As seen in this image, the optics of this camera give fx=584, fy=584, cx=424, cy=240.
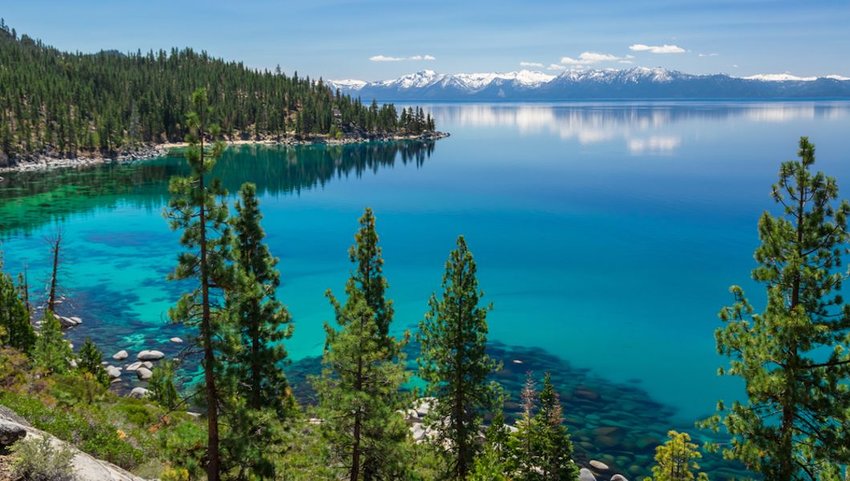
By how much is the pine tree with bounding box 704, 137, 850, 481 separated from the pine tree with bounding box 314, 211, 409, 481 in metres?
10.8

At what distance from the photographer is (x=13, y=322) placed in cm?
3706

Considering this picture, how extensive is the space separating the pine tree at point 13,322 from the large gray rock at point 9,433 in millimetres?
25279

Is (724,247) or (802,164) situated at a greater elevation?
(802,164)

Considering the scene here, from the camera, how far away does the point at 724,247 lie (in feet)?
244

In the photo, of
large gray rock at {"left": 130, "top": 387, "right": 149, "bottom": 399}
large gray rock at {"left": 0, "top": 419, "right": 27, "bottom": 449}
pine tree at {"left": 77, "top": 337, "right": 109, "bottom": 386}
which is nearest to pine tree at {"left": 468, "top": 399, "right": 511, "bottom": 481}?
large gray rock at {"left": 0, "top": 419, "right": 27, "bottom": 449}

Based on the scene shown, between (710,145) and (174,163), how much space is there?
560 feet

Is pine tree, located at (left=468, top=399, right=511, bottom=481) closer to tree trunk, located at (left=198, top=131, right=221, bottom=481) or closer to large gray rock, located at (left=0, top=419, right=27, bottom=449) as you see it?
tree trunk, located at (left=198, top=131, right=221, bottom=481)

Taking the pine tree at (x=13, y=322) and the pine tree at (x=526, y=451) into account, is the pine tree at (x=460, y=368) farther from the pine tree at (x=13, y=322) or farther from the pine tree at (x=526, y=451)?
the pine tree at (x=13, y=322)

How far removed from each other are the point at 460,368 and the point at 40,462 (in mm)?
17093

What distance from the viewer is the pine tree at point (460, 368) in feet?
87.6

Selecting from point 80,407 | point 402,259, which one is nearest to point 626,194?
point 402,259

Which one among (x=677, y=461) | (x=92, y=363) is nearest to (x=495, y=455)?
(x=677, y=461)

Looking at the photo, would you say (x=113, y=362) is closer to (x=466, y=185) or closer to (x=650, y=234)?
(x=650, y=234)

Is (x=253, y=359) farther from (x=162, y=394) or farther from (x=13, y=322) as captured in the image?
(x=13, y=322)
